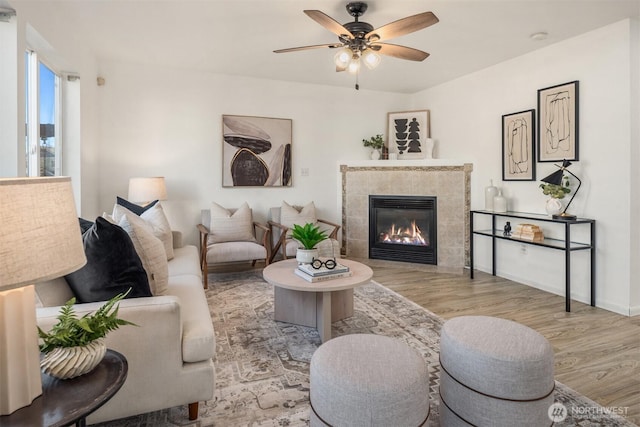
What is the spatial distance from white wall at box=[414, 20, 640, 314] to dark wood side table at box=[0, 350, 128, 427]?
3849 mm

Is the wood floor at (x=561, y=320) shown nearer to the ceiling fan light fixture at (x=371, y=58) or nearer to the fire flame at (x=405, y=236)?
the fire flame at (x=405, y=236)

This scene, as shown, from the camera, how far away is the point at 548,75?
376 centimetres

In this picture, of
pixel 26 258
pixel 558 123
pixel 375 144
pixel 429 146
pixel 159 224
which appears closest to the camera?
pixel 26 258

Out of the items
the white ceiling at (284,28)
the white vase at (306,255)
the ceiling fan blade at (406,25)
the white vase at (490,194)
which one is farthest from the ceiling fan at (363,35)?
the white vase at (490,194)

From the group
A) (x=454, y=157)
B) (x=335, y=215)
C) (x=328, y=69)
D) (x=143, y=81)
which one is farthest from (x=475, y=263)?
(x=143, y=81)

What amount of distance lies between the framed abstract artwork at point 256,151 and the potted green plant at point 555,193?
122 inches

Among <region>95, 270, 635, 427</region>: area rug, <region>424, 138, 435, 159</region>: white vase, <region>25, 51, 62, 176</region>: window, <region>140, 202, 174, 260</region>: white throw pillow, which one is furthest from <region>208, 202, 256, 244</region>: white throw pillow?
<region>424, 138, 435, 159</region>: white vase

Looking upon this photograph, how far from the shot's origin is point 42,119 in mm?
3006

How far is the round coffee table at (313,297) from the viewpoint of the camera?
2.50 metres

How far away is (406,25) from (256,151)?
9.36ft

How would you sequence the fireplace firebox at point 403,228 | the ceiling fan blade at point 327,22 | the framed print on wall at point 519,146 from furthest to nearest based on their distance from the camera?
the fireplace firebox at point 403,228, the framed print on wall at point 519,146, the ceiling fan blade at point 327,22

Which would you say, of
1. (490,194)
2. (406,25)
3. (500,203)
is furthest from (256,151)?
(500,203)

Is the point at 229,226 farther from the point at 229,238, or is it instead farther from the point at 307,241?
the point at 307,241

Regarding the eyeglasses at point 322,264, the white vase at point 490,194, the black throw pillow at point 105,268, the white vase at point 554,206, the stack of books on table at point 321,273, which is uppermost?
the white vase at point 490,194
